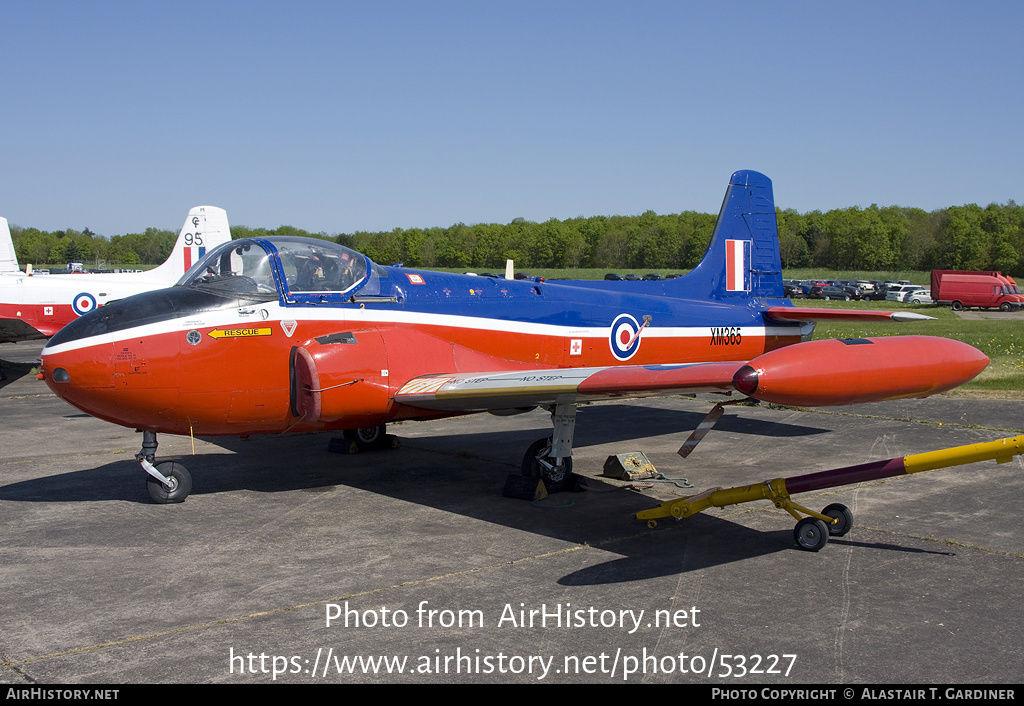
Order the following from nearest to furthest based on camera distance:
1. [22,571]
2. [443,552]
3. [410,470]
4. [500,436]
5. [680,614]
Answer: [680,614]
[22,571]
[443,552]
[410,470]
[500,436]

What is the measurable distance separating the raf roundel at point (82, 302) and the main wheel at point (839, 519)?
810 inches

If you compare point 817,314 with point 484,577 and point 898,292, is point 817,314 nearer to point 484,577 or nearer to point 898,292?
point 484,577

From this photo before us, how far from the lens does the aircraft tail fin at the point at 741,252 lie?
42.0 ft

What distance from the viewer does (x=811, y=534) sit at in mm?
6926

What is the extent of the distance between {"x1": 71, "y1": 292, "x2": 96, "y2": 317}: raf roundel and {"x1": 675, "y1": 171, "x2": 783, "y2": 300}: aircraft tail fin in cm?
1690

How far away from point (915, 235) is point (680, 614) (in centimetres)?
13440

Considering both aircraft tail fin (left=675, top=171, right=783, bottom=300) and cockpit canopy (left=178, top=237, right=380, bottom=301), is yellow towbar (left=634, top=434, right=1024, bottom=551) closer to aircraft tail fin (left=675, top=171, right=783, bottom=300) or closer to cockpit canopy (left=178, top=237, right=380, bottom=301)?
cockpit canopy (left=178, top=237, right=380, bottom=301)

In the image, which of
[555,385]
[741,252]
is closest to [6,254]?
[741,252]

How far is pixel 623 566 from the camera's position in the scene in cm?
656

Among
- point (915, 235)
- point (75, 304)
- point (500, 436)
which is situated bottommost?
point (500, 436)

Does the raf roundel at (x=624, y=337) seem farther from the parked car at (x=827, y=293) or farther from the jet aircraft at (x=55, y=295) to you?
the parked car at (x=827, y=293)

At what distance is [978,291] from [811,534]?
176 feet

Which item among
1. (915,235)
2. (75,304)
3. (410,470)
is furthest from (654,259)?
(410,470)
